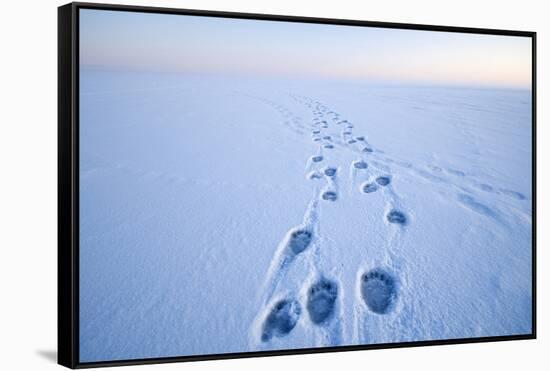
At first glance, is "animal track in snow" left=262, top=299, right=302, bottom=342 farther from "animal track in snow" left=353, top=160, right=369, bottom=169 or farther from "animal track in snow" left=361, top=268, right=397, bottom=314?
"animal track in snow" left=353, top=160, right=369, bottom=169

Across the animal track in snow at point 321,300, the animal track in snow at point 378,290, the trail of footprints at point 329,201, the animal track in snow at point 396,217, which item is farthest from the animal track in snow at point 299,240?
the animal track in snow at point 396,217

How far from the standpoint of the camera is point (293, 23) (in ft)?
11.3

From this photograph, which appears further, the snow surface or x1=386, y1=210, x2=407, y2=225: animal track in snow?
x1=386, y1=210, x2=407, y2=225: animal track in snow

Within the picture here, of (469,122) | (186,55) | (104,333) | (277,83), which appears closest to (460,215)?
(469,122)

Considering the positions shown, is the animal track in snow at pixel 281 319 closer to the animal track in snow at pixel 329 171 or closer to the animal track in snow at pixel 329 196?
the animal track in snow at pixel 329 196

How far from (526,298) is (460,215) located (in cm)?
47

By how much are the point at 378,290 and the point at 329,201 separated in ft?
1.32

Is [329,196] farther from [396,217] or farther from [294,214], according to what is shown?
[396,217]

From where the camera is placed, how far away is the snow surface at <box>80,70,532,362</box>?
3186 mm

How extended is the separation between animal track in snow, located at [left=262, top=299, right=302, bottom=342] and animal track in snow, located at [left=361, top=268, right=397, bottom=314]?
0.29m

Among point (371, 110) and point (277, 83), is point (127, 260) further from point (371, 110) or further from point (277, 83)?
point (371, 110)

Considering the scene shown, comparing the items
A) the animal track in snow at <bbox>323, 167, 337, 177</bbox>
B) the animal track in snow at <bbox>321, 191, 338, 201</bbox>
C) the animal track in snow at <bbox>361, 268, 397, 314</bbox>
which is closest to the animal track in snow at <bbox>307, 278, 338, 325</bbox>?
the animal track in snow at <bbox>361, 268, 397, 314</bbox>

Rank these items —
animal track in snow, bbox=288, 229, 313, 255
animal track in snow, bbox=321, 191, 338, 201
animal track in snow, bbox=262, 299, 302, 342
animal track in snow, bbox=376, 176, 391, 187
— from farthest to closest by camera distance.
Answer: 1. animal track in snow, bbox=376, 176, 391, 187
2. animal track in snow, bbox=321, 191, 338, 201
3. animal track in snow, bbox=288, 229, 313, 255
4. animal track in snow, bbox=262, 299, 302, 342

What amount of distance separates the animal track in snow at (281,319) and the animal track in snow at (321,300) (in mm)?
54
